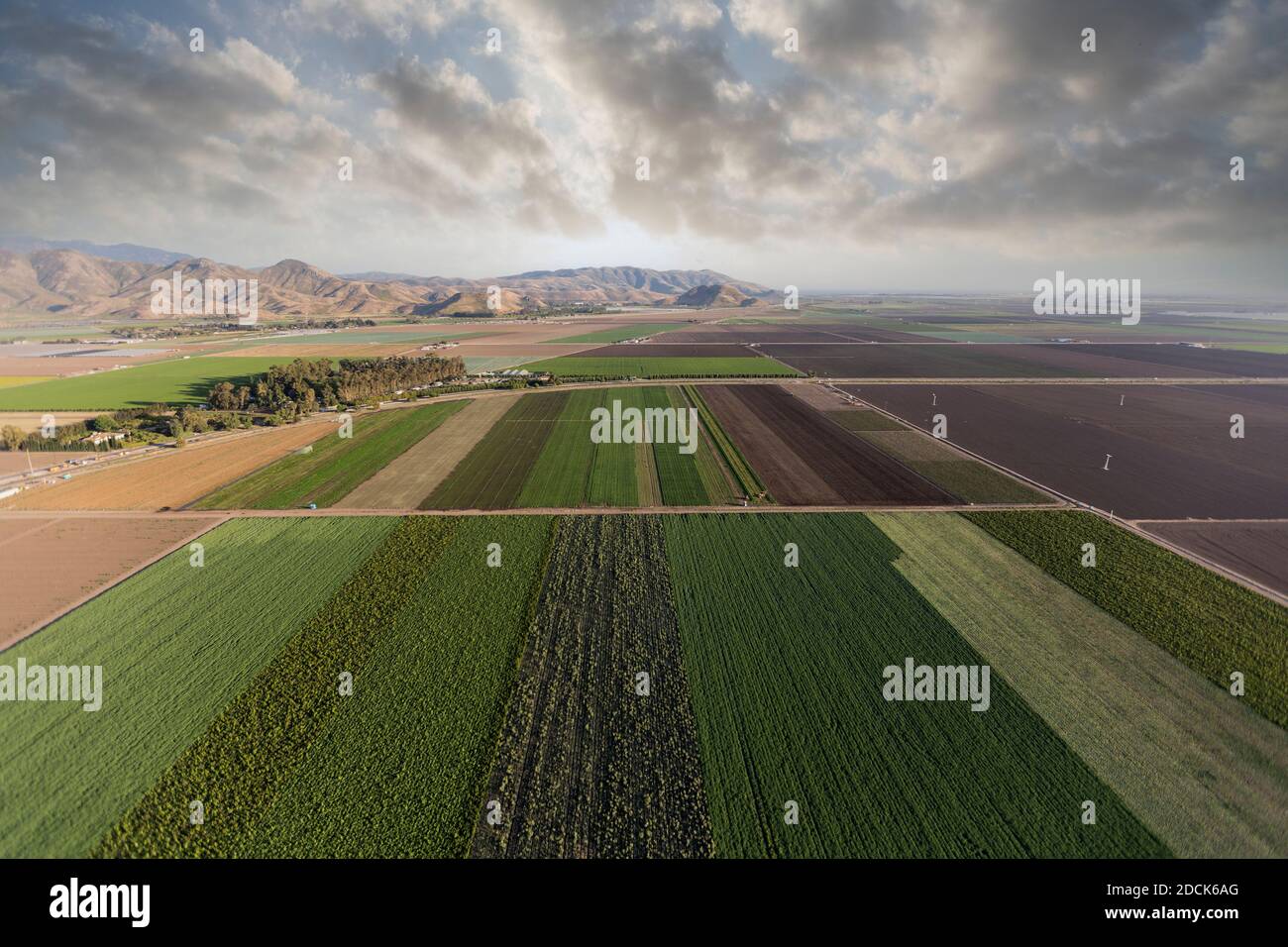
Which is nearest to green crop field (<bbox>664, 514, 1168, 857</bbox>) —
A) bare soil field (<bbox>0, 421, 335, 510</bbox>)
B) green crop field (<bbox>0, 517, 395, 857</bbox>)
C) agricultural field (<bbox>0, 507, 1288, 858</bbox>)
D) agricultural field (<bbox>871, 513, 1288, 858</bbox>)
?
agricultural field (<bbox>0, 507, 1288, 858</bbox>)

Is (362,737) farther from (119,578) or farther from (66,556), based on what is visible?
(66,556)

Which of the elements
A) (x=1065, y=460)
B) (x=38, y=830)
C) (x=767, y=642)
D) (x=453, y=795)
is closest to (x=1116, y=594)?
(x=767, y=642)

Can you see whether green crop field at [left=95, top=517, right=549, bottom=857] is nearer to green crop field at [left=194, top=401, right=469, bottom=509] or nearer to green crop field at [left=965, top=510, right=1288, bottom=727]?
green crop field at [left=194, top=401, right=469, bottom=509]

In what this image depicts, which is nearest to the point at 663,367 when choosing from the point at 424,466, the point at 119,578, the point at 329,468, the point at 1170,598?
the point at 424,466

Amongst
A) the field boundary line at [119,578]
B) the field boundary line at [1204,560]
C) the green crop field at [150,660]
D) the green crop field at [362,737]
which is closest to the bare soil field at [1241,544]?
the field boundary line at [1204,560]

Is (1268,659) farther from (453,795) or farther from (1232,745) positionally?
(453,795)

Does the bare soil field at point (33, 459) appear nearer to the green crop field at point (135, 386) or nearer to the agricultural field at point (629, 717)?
the green crop field at point (135, 386)
